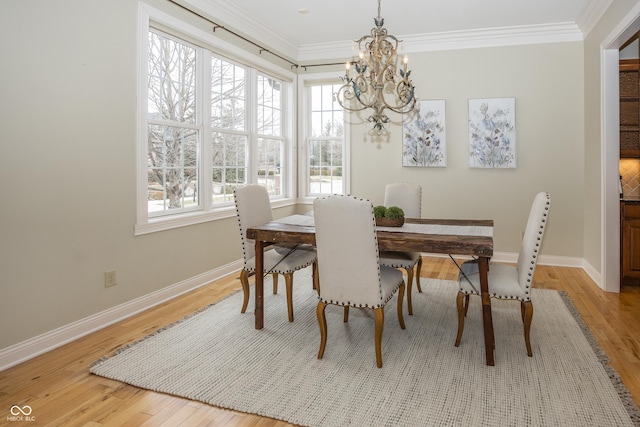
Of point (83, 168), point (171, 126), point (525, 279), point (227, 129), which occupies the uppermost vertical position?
point (227, 129)

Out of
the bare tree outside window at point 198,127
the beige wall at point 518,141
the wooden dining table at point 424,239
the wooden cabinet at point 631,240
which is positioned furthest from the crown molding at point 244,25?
the wooden cabinet at point 631,240

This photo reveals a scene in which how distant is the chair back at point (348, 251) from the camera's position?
7.76 feet

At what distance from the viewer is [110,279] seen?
125 inches

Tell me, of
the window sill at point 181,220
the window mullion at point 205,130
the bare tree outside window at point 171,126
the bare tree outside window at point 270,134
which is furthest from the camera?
the bare tree outside window at point 270,134

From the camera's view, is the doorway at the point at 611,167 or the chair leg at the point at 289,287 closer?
the chair leg at the point at 289,287

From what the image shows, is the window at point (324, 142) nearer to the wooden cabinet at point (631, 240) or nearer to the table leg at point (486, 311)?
the wooden cabinet at point (631, 240)

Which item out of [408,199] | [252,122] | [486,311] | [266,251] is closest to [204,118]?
[252,122]

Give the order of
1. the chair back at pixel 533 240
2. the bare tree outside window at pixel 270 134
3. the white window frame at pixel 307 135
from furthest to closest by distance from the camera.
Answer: the white window frame at pixel 307 135, the bare tree outside window at pixel 270 134, the chair back at pixel 533 240

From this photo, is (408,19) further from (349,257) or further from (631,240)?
(349,257)

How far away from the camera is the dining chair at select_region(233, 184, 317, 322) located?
3174 millimetres

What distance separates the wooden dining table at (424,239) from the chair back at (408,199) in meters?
0.56

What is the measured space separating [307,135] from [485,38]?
2546 mm

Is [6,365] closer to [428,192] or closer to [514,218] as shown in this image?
[428,192]

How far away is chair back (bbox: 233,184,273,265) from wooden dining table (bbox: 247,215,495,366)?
0.65 feet
